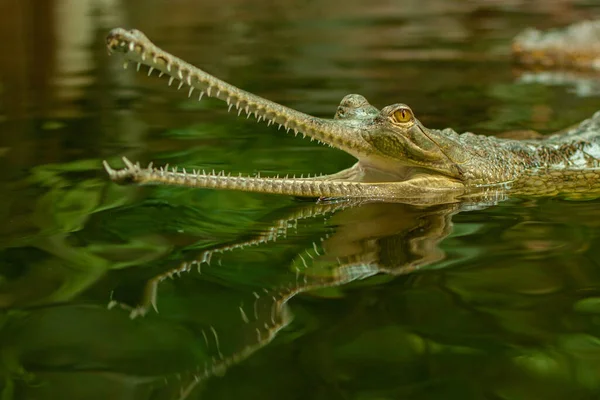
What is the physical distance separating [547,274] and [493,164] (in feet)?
6.28

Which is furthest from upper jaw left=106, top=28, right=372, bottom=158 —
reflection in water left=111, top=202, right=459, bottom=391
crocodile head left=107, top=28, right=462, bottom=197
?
reflection in water left=111, top=202, right=459, bottom=391

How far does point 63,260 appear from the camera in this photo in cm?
402

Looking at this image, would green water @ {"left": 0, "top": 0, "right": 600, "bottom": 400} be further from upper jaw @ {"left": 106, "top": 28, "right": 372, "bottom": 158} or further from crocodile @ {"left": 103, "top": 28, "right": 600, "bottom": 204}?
upper jaw @ {"left": 106, "top": 28, "right": 372, "bottom": 158}

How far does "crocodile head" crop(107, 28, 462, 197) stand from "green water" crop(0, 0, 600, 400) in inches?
12.3

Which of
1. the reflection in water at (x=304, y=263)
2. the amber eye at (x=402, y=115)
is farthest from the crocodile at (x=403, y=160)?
the reflection in water at (x=304, y=263)

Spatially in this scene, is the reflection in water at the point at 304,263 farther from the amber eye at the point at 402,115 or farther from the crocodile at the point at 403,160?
the amber eye at the point at 402,115

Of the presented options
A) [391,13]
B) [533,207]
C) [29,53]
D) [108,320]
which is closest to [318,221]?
[533,207]

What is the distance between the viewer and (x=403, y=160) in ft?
17.3

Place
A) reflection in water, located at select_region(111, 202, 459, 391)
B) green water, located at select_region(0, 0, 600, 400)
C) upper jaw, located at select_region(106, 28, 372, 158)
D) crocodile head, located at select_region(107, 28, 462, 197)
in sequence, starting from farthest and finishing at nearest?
crocodile head, located at select_region(107, 28, 462, 197) → upper jaw, located at select_region(106, 28, 372, 158) → reflection in water, located at select_region(111, 202, 459, 391) → green water, located at select_region(0, 0, 600, 400)

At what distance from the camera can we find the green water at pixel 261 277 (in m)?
2.88

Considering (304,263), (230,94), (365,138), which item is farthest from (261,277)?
(365,138)

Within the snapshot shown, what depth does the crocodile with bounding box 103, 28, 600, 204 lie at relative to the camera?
4.49 metres

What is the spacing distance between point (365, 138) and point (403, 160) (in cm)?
35

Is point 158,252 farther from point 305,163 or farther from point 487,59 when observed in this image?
point 487,59
